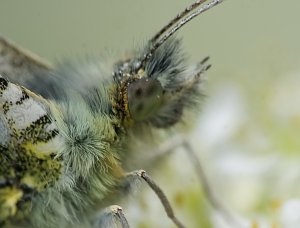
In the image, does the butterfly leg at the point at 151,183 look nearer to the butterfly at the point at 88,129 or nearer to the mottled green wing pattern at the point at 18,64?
the butterfly at the point at 88,129

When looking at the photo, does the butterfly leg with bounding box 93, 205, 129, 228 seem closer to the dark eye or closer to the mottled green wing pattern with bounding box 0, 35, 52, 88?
the dark eye

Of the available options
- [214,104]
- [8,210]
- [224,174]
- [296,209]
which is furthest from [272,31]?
[8,210]

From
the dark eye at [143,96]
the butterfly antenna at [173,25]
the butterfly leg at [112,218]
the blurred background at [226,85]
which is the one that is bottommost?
the butterfly leg at [112,218]

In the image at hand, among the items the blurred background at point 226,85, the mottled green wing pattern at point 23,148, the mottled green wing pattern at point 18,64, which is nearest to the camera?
the mottled green wing pattern at point 23,148

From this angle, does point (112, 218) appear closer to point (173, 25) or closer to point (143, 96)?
point (143, 96)

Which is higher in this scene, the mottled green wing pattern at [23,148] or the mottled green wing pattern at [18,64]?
the mottled green wing pattern at [18,64]

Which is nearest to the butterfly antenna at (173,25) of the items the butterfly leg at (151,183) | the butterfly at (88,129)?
the butterfly at (88,129)

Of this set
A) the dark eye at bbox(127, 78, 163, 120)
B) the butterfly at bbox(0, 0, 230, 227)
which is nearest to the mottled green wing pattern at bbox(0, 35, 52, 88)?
the butterfly at bbox(0, 0, 230, 227)
